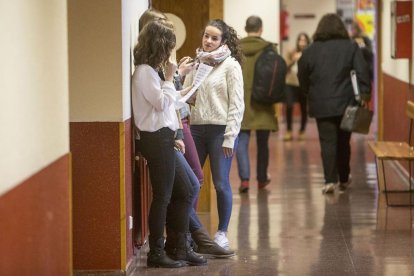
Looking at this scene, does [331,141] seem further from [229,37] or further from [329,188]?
[229,37]

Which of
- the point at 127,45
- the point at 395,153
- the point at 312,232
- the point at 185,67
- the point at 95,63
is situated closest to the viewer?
the point at 95,63

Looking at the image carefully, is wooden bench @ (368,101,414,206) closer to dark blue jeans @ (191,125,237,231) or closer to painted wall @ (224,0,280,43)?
dark blue jeans @ (191,125,237,231)

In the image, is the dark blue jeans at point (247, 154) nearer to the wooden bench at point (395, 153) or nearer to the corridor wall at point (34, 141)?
the wooden bench at point (395, 153)

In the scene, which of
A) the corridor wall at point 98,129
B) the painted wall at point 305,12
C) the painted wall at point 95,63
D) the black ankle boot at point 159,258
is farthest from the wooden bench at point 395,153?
the painted wall at point 305,12

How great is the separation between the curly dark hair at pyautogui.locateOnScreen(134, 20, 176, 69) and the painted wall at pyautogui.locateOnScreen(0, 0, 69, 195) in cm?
111

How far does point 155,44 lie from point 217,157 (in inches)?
46.5

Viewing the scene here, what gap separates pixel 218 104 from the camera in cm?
725

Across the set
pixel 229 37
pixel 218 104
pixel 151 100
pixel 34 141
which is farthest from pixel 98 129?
pixel 34 141

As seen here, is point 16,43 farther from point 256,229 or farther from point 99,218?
point 256,229

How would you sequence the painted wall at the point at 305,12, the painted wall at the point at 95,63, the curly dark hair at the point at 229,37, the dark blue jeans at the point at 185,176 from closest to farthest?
the painted wall at the point at 95,63 → the dark blue jeans at the point at 185,176 → the curly dark hair at the point at 229,37 → the painted wall at the point at 305,12

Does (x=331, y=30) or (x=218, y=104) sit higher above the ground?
(x=331, y=30)

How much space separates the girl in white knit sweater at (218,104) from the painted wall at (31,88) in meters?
2.02

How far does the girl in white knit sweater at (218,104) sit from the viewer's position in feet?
23.6

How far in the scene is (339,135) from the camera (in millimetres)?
10609
